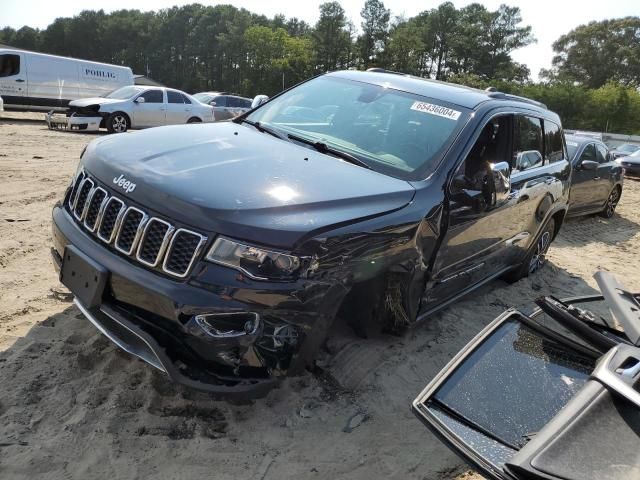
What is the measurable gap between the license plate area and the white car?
510 inches

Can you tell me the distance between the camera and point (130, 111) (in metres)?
15.2

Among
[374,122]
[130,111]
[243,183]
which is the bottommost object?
[130,111]

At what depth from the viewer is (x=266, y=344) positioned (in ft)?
8.14

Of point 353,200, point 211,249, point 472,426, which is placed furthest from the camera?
point 353,200

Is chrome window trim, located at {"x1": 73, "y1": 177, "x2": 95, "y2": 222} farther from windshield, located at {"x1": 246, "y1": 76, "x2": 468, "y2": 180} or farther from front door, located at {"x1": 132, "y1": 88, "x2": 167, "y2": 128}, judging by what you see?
front door, located at {"x1": 132, "y1": 88, "x2": 167, "y2": 128}

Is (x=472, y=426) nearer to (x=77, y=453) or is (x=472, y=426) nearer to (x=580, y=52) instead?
(x=77, y=453)

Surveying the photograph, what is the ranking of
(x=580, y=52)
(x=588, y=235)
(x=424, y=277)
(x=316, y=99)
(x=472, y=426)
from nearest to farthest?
(x=472, y=426) < (x=424, y=277) < (x=316, y=99) < (x=588, y=235) < (x=580, y=52)

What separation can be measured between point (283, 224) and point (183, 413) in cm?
116

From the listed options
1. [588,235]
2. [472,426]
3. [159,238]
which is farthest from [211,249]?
[588,235]

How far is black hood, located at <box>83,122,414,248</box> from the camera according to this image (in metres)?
2.46

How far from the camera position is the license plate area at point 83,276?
103 inches

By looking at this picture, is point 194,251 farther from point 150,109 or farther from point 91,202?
point 150,109

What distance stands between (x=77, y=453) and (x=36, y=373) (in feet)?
2.37

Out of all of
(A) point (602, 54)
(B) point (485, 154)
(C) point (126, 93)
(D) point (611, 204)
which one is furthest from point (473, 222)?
(A) point (602, 54)
